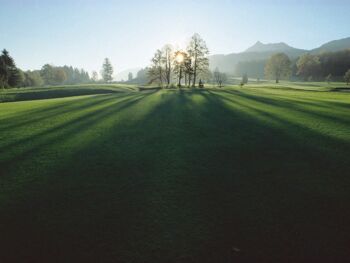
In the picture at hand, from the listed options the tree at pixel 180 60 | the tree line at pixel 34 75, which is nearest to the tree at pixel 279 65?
the tree at pixel 180 60

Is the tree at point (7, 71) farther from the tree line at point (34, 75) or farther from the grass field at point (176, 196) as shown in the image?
the grass field at point (176, 196)

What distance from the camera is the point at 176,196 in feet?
19.8

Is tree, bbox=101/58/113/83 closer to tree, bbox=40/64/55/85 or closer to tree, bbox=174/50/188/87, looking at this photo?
tree, bbox=40/64/55/85

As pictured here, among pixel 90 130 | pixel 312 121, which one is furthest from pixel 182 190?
pixel 312 121

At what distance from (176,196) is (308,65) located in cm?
13732

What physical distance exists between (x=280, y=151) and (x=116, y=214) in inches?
248

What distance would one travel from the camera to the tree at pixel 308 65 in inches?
4523

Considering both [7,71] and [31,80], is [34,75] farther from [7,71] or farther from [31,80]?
[7,71]

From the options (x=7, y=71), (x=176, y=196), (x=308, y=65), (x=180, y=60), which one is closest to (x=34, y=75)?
(x=7, y=71)

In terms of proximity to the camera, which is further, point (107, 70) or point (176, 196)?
point (107, 70)

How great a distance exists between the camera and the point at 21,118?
53.5 ft

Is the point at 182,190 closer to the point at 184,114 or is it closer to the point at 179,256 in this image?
the point at 179,256

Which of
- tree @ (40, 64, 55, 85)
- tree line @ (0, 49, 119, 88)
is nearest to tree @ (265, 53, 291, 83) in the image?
tree line @ (0, 49, 119, 88)

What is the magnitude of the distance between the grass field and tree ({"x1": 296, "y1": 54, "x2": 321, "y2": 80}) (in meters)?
118
